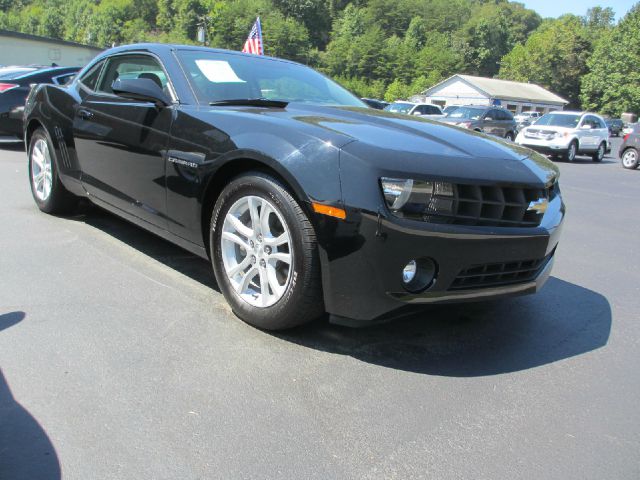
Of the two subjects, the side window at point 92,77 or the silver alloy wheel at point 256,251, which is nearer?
the silver alloy wheel at point 256,251

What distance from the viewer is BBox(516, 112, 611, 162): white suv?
59.4ft

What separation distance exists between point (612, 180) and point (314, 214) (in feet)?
42.4

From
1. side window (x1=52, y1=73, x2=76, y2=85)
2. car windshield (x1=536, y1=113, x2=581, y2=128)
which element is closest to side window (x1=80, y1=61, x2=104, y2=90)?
side window (x1=52, y1=73, x2=76, y2=85)

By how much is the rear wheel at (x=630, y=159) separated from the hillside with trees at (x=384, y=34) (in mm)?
64763

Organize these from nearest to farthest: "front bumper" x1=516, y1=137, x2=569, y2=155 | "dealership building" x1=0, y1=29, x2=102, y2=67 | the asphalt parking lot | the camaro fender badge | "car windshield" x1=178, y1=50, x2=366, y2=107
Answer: the asphalt parking lot → the camaro fender badge → "car windshield" x1=178, y1=50, x2=366, y2=107 → "front bumper" x1=516, y1=137, x2=569, y2=155 → "dealership building" x1=0, y1=29, x2=102, y2=67

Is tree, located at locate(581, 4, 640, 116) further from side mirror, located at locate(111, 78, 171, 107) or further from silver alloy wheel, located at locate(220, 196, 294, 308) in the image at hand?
silver alloy wheel, located at locate(220, 196, 294, 308)

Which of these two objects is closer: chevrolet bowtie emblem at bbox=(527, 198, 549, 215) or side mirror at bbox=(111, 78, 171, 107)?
chevrolet bowtie emblem at bbox=(527, 198, 549, 215)

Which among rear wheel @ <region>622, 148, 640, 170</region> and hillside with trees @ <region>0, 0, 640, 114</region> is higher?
hillside with trees @ <region>0, 0, 640, 114</region>

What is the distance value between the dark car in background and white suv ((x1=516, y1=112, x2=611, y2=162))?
251 cm

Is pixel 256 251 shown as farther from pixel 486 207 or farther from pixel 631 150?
pixel 631 150

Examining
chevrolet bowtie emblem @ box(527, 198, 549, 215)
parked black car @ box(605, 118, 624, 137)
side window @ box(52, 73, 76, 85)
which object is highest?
side window @ box(52, 73, 76, 85)

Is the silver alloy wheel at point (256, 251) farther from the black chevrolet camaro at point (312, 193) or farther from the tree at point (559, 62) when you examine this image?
the tree at point (559, 62)

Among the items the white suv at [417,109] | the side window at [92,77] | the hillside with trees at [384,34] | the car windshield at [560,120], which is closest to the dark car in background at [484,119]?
the white suv at [417,109]

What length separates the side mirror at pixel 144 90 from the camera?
3.31 meters
